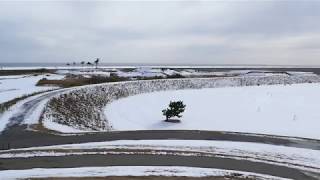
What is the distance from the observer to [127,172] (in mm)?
13406

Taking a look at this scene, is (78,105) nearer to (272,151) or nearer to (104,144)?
(104,144)

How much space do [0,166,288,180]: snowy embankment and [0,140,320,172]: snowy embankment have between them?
2.07 m

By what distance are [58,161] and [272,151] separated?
30.0ft

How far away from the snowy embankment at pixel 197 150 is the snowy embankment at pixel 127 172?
2.07 m

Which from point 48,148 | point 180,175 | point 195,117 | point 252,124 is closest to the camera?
point 180,175

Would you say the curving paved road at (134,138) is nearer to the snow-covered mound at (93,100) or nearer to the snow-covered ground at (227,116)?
the snow-covered mound at (93,100)

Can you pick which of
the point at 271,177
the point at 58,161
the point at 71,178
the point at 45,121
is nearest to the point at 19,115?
the point at 45,121

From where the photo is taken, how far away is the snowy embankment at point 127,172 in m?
12.7

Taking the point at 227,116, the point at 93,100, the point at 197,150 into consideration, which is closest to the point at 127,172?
the point at 197,150

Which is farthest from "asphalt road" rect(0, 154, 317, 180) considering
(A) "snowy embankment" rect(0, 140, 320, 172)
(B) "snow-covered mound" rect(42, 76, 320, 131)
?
(B) "snow-covered mound" rect(42, 76, 320, 131)

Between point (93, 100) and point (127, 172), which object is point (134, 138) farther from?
point (93, 100)

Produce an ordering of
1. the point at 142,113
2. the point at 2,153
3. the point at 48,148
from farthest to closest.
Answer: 1. the point at 142,113
2. the point at 48,148
3. the point at 2,153

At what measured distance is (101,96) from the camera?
45.3 m

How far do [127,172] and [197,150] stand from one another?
4699 millimetres
